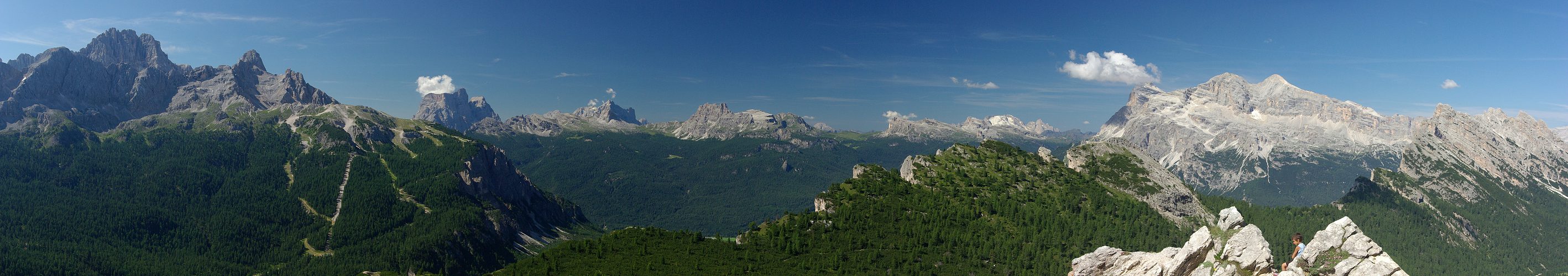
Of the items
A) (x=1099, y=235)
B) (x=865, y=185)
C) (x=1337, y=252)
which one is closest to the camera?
(x=1337, y=252)

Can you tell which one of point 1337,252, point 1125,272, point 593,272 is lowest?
point 593,272

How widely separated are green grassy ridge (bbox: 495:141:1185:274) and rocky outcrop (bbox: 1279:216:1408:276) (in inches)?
3152

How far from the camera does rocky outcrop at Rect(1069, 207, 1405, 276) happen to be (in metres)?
46.8

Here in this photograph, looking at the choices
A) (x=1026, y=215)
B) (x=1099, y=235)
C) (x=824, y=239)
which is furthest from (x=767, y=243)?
(x=1099, y=235)

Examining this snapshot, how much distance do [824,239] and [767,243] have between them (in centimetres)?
1272

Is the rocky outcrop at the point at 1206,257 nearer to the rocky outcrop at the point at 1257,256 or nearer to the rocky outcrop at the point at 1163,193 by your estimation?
the rocky outcrop at the point at 1257,256

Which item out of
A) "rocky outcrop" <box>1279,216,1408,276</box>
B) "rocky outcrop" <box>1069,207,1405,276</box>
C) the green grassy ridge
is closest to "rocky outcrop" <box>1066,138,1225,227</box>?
the green grassy ridge

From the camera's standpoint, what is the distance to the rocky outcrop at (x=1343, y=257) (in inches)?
1764

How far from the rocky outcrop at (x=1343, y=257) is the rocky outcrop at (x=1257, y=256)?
0.04 m

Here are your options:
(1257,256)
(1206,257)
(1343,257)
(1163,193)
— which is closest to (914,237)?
(1163,193)

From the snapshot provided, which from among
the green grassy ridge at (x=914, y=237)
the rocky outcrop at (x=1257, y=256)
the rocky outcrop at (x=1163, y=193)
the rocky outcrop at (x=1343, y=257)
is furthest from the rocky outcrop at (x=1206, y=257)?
the rocky outcrop at (x=1163, y=193)

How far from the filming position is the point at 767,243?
14038cm

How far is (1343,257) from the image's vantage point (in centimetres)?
4834

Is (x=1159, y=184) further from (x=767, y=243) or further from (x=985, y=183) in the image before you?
(x=767, y=243)
